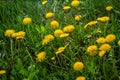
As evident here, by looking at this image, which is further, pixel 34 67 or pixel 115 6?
pixel 115 6

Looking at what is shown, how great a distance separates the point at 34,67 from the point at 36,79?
0.31ft

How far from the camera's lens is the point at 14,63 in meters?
2.54

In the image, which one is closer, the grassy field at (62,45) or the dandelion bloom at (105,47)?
the dandelion bloom at (105,47)

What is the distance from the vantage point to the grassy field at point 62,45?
2.16m

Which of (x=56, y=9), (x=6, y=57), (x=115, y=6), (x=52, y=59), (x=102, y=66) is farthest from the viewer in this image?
(x=56, y=9)

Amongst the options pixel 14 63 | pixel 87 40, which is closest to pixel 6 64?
pixel 14 63

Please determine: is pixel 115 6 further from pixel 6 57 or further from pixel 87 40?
pixel 6 57

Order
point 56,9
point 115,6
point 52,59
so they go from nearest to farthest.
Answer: point 52,59
point 115,6
point 56,9

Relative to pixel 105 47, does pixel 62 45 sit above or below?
below

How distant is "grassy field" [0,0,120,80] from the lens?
216 cm

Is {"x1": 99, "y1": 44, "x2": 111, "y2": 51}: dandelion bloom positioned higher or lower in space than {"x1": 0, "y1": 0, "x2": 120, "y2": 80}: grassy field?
higher

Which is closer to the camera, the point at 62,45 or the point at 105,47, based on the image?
the point at 105,47

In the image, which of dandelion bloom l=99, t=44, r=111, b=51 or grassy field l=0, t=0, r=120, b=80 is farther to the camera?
grassy field l=0, t=0, r=120, b=80

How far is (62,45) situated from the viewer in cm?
259
